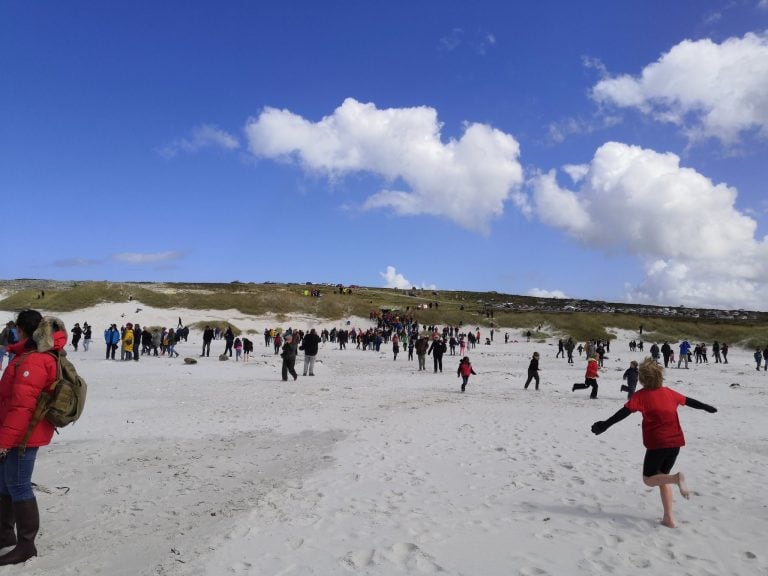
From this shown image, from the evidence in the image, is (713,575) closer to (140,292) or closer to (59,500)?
(59,500)

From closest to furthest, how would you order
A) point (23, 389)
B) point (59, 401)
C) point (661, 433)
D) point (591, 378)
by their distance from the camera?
point (23, 389), point (59, 401), point (661, 433), point (591, 378)

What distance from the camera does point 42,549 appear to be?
478 cm

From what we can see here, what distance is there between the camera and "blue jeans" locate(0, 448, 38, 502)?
4.27m

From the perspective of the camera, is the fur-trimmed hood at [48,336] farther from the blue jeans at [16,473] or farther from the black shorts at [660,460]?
the black shorts at [660,460]

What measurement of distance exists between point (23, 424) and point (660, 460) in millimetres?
5891

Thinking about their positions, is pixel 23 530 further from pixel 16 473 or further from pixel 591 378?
pixel 591 378

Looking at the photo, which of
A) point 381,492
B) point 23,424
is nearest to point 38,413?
point 23,424

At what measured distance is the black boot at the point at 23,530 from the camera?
438cm

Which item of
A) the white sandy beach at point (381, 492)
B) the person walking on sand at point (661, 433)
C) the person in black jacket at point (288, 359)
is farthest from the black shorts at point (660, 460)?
the person in black jacket at point (288, 359)

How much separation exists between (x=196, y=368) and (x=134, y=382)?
4.95 metres

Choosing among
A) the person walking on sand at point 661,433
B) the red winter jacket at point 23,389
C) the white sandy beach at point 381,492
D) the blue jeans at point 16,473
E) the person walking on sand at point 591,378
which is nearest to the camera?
the red winter jacket at point 23,389

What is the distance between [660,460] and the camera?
17.6 feet

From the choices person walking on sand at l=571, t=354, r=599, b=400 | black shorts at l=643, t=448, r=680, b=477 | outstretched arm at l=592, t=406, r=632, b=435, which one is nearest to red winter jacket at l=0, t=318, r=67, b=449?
outstretched arm at l=592, t=406, r=632, b=435

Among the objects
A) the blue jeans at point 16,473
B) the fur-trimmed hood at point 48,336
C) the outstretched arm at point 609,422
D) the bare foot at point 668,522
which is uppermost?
the fur-trimmed hood at point 48,336
